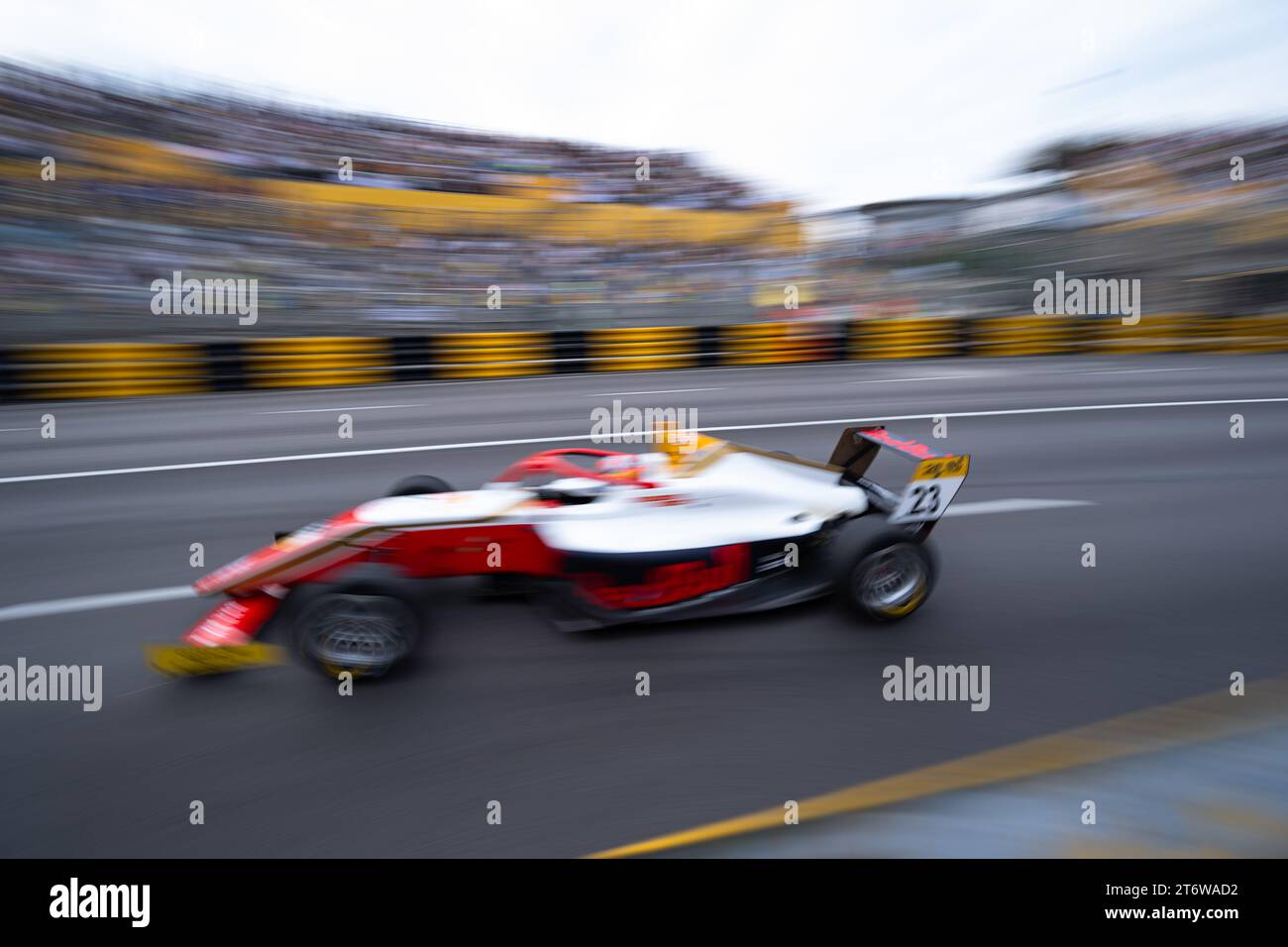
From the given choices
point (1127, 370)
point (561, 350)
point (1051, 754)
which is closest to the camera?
point (1051, 754)

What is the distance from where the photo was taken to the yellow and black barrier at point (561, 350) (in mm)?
9906

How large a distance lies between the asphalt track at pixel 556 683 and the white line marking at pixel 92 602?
4 cm

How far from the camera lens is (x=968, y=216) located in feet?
60.0

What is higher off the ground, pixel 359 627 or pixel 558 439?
pixel 558 439

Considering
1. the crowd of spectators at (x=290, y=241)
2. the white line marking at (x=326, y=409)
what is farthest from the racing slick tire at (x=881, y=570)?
the crowd of spectators at (x=290, y=241)

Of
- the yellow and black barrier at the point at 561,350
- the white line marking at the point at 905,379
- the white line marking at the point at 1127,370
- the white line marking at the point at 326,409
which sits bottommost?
the white line marking at the point at 326,409

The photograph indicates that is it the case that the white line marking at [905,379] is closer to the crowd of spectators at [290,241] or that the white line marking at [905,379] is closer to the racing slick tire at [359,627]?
the crowd of spectators at [290,241]

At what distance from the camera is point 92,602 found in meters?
3.99

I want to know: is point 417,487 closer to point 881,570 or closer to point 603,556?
point 603,556

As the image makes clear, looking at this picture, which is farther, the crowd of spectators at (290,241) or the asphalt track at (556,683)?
the crowd of spectators at (290,241)

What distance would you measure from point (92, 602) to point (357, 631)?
187 cm

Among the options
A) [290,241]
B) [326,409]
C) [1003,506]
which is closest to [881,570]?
[1003,506]
